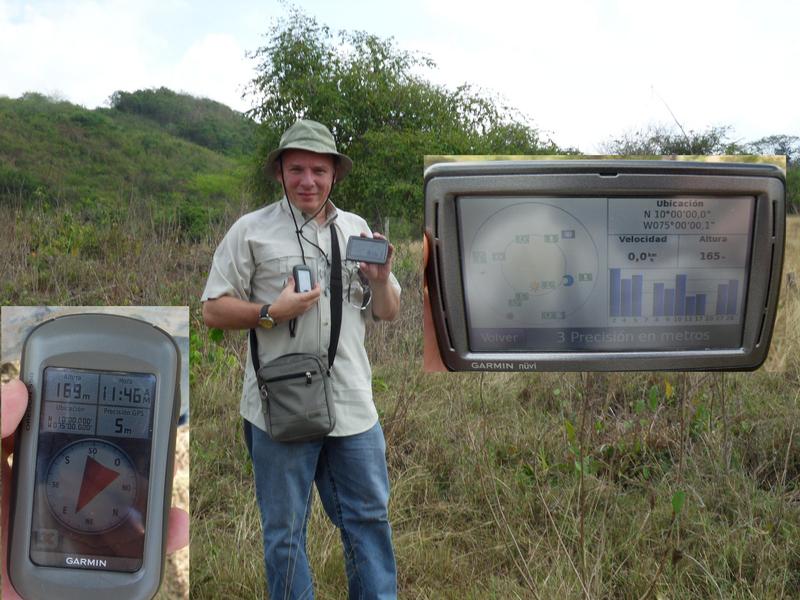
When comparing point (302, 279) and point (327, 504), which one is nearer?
point (302, 279)

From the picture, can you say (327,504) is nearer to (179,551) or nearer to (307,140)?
(179,551)

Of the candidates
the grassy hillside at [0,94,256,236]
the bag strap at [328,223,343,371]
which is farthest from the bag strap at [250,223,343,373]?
the grassy hillside at [0,94,256,236]

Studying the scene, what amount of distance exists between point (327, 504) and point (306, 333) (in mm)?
538

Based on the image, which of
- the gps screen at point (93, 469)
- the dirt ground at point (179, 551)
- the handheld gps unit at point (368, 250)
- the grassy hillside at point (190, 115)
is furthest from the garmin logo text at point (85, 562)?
the grassy hillside at point (190, 115)

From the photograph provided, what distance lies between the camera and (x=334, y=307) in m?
1.99

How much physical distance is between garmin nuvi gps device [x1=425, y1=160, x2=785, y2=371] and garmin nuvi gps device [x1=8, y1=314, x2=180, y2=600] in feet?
2.22

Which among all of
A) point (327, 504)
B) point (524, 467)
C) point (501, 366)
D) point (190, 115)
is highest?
point (190, 115)

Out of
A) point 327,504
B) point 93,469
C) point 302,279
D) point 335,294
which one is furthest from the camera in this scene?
point 327,504

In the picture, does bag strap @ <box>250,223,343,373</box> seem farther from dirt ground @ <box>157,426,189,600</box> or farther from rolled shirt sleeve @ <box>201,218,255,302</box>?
dirt ground @ <box>157,426,189,600</box>

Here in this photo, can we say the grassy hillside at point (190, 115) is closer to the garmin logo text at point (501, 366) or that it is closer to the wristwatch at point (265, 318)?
the wristwatch at point (265, 318)

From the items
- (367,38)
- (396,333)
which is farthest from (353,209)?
(367,38)

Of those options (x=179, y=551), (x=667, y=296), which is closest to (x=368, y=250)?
(x=667, y=296)

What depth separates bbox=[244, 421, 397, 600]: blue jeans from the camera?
2.04 m

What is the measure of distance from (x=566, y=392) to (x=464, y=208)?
1.59m
